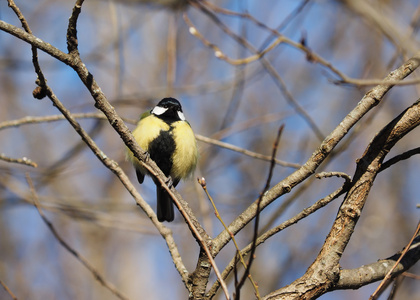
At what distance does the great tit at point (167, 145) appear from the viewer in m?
3.74

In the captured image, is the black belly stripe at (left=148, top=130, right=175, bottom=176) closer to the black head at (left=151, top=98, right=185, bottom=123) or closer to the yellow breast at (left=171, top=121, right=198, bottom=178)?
the yellow breast at (left=171, top=121, right=198, bottom=178)

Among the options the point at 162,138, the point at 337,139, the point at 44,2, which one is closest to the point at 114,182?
the point at 44,2

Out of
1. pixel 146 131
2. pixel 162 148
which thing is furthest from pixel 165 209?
pixel 146 131

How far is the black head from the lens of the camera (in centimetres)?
396

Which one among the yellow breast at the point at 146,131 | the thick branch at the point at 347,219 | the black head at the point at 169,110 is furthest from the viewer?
the black head at the point at 169,110

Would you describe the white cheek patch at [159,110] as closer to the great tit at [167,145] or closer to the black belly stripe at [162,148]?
the great tit at [167,145]

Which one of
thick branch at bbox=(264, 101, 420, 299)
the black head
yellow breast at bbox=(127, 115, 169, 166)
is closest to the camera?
thick branch at bbox=(264, 101, 420, 299)

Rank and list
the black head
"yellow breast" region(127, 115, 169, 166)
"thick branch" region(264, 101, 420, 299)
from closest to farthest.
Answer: "thick branch" region(264, 101, 420, 299) → "yellow breast" region(127, 115, 169, 166) → the black head

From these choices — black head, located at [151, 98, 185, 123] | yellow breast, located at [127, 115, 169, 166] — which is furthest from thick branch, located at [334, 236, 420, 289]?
black head, located at [151, 98, 185, 123]

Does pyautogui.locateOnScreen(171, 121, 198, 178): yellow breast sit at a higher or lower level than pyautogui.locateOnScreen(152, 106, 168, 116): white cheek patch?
lower

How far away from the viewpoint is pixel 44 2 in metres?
7.23

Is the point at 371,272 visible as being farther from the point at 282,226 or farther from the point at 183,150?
the point at 183,150

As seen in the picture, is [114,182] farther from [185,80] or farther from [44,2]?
[44,2]

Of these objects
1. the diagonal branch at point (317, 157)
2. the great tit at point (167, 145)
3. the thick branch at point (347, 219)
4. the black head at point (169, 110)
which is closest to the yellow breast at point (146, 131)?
the great tit at point (167, 145)
